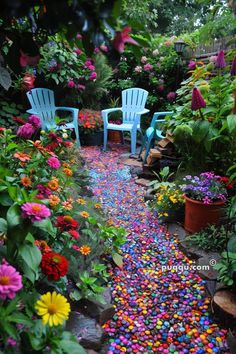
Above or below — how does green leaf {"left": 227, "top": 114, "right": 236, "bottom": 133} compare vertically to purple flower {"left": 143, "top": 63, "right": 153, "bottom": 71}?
below

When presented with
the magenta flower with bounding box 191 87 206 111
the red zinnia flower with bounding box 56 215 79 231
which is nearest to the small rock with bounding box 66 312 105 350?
the red zinnia flower with bounding box 56 215 79 231

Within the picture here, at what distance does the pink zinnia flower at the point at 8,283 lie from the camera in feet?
2.47

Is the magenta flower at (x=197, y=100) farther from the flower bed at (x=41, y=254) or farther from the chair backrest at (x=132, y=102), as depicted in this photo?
the chair backrest at (x=132, y=102)

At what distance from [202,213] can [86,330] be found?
1268mm

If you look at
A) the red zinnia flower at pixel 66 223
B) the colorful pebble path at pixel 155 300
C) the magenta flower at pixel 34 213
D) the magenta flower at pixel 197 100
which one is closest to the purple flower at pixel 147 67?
the magenta flower at pixel 197 100

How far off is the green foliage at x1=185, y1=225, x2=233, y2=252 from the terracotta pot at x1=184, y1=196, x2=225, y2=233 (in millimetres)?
53

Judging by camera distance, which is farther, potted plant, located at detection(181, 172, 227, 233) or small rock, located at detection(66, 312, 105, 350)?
potted plant, located at detection(181, 172, 227, 233)

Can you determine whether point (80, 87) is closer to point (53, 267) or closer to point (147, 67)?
point (147, 67)

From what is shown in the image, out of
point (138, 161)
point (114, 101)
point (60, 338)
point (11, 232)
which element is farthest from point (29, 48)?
point (114, 101)

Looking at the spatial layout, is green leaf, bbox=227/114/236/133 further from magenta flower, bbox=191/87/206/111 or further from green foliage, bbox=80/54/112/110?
green foliage, bbox=80/54/112/110

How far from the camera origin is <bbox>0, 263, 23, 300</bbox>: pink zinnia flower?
753mm

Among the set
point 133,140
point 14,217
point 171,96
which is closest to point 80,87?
point 133,140

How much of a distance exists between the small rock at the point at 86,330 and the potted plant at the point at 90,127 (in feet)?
12.8

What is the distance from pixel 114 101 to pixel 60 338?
18.3 feet
